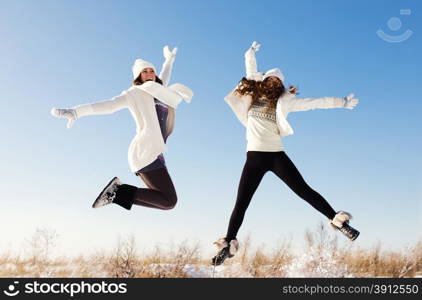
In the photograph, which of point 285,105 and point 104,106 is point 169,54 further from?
point 285,105

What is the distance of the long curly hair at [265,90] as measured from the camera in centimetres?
579

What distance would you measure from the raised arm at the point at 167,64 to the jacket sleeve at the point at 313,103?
1563 mm

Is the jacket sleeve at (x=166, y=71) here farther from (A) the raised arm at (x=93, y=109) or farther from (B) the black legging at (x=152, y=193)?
(B) the black legging at (x=152, y=193)

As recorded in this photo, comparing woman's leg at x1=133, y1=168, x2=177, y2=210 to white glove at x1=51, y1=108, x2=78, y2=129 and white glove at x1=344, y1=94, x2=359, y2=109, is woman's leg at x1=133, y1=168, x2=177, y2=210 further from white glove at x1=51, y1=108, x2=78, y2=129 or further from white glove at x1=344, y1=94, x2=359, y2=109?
white glove at x1=344, y1=94, x2=359, y2=109

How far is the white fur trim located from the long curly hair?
4.86ft

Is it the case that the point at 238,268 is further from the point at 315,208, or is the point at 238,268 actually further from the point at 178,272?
the point at 315,208

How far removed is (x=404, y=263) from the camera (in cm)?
582

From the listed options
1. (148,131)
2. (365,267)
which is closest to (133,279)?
(148,131)

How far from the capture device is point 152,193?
519cm

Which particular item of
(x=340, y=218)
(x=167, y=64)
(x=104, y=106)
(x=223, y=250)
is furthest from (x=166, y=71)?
(x=340, y=218)

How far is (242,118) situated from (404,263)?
2.66 m

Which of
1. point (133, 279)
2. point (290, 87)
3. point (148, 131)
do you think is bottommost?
point (133, 279)

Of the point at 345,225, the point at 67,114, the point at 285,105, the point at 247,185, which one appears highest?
the point at 285,105

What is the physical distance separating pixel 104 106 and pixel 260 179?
6.50 feet
